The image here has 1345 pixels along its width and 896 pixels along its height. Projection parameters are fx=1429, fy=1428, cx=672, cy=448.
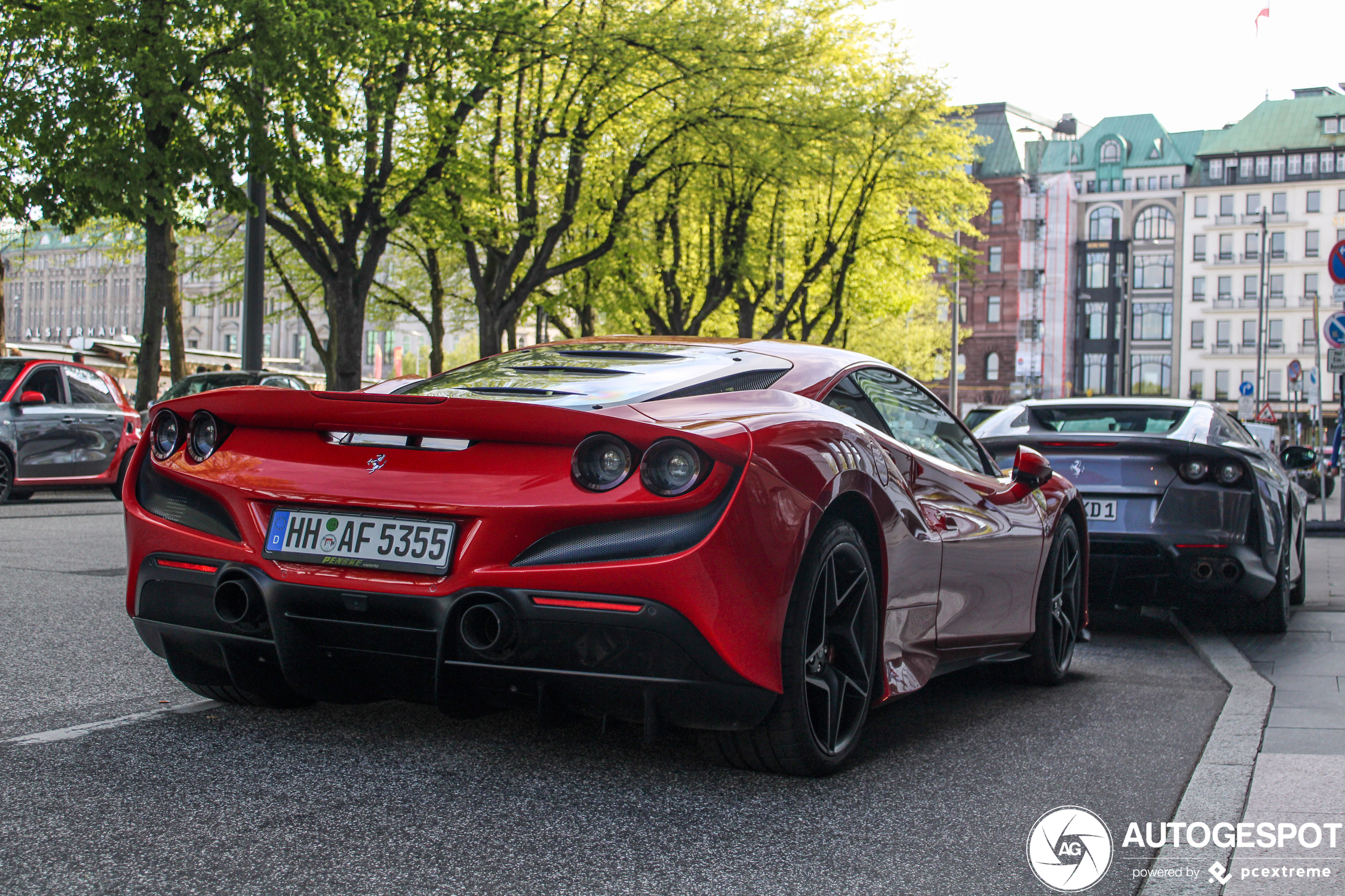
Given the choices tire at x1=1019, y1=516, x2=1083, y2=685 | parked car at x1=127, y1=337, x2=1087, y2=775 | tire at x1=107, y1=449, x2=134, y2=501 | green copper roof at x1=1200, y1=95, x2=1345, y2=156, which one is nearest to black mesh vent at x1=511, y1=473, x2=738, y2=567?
parked car at x1=127, y1=337, x2=1087, y2=775

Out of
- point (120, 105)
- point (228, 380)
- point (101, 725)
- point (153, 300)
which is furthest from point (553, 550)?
point (153, 300)

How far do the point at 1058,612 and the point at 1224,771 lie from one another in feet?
5.95

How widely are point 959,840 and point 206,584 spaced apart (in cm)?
203

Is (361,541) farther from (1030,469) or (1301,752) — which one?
(1301,752)

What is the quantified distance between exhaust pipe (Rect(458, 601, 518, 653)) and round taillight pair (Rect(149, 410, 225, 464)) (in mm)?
1004

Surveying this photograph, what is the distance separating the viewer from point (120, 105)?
1870 cm

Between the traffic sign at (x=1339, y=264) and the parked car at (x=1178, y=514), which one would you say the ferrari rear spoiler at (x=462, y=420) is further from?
the traffic sign at (x=1339, y=264)

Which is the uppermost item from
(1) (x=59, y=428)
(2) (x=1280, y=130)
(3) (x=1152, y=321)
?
(2) (x=1280, y=130)

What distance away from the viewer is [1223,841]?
3465 millimetres

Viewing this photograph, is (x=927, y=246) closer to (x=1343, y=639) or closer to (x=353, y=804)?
(x=1343, y=639)

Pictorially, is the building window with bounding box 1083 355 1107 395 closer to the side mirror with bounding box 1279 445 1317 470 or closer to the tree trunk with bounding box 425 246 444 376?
the tree trunk with bounding box 425 246 444 376

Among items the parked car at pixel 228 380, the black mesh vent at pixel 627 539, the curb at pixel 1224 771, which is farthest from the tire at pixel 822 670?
the parked car at pixel 228 380

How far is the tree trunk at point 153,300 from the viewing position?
20.6m

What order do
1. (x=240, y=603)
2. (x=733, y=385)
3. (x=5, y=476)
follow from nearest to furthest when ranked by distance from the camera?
(x=240, y=603)
(x=733, y=385)
(x=5, y=476)
